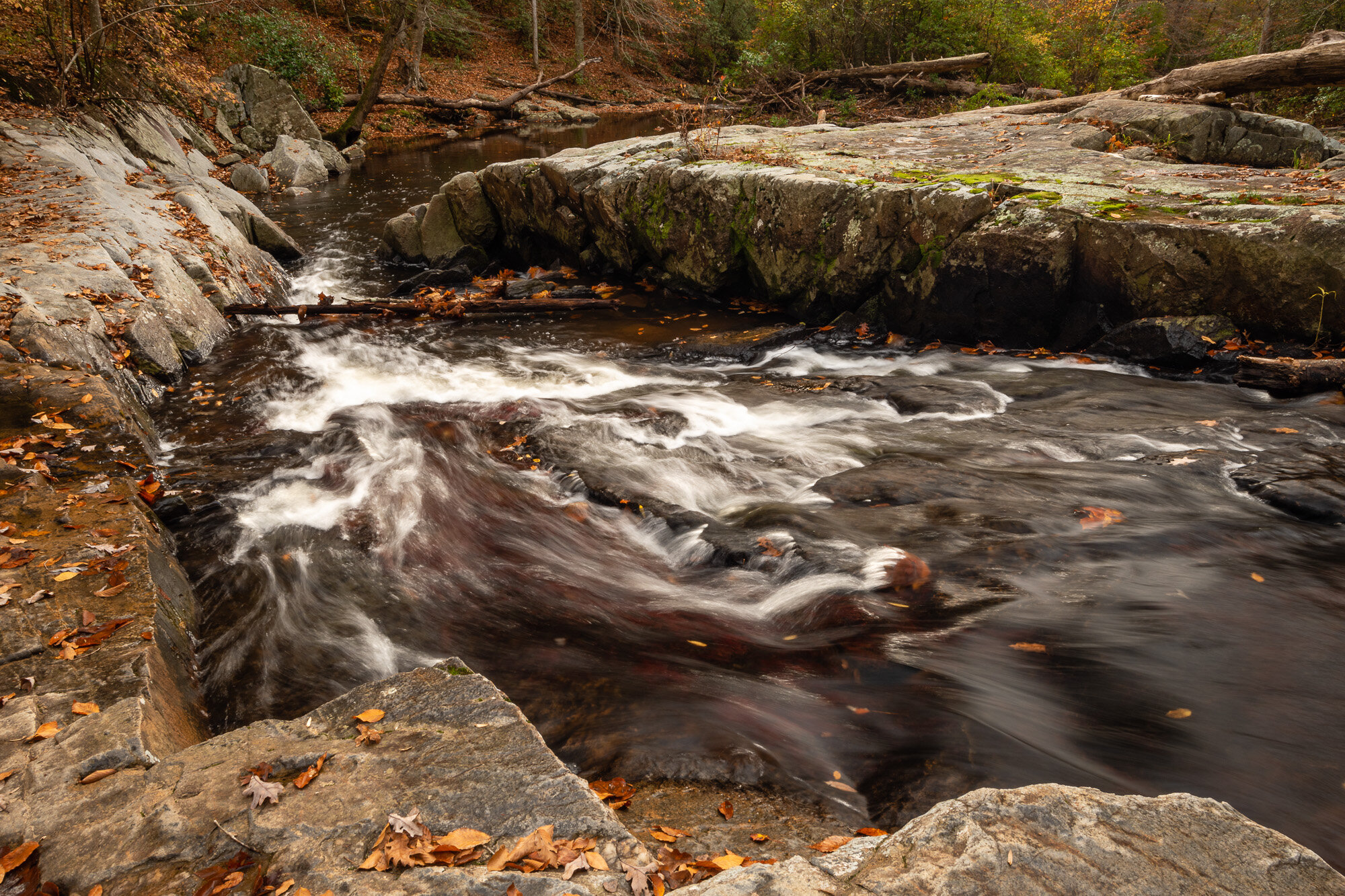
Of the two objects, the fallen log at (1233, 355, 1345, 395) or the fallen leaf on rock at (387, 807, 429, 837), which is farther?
the fallen log at (1233, 355, 1345, 395)

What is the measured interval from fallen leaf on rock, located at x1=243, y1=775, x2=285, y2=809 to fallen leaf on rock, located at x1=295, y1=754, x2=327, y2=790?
1.9 inches

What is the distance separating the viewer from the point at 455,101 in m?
25.8

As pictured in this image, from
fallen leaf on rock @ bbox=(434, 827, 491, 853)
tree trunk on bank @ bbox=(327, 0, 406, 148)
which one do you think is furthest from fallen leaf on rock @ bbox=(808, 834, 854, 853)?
tree trunk on bank @ bbox=(327, 0, 406, 148)

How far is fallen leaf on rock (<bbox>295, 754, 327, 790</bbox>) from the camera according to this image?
2.33 m

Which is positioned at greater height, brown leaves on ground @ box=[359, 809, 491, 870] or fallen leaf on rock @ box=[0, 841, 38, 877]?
brown leaves on ground @ box=[359, 809, 491, 870]

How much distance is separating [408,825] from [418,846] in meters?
0.08

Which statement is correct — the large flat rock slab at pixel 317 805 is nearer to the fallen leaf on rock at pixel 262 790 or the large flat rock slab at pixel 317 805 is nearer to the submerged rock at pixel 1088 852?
the fallen leaf on rock at pixel 262 790

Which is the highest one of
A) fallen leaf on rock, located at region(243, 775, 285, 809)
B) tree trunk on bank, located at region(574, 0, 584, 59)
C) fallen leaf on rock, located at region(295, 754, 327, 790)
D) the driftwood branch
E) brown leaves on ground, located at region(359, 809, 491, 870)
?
tree trunk on bank, located at region(574, 0, 584, 59)

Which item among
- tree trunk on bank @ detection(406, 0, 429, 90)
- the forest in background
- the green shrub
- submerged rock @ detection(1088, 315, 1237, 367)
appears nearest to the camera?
submerged rock @ detection(1088, 315, 1237, 367)

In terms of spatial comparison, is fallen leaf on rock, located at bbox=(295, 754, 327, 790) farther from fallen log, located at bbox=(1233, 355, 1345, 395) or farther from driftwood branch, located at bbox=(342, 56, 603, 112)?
driftwood branch, located at bbox=(342, 56, 603, 112)

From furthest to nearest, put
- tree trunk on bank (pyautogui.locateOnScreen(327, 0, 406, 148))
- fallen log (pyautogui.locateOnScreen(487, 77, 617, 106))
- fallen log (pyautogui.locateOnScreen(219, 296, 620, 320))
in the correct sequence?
fallen log (pyautogui.locateOnScreen(487, 77, 617, 106)), tree trunk on bank (pyautogui.locateOnScreen(327, 0, 406, 148)), fallen log (pyautogui.locateOnScreen(219, 296, 620, 320))

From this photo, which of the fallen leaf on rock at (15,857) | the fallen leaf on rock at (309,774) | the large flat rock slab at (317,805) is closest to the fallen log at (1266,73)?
the large flat rock slab at (317,805)

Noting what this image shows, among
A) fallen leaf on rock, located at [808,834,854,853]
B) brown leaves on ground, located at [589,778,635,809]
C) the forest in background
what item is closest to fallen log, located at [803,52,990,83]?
the forest in background

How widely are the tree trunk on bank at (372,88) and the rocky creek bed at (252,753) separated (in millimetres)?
15695
